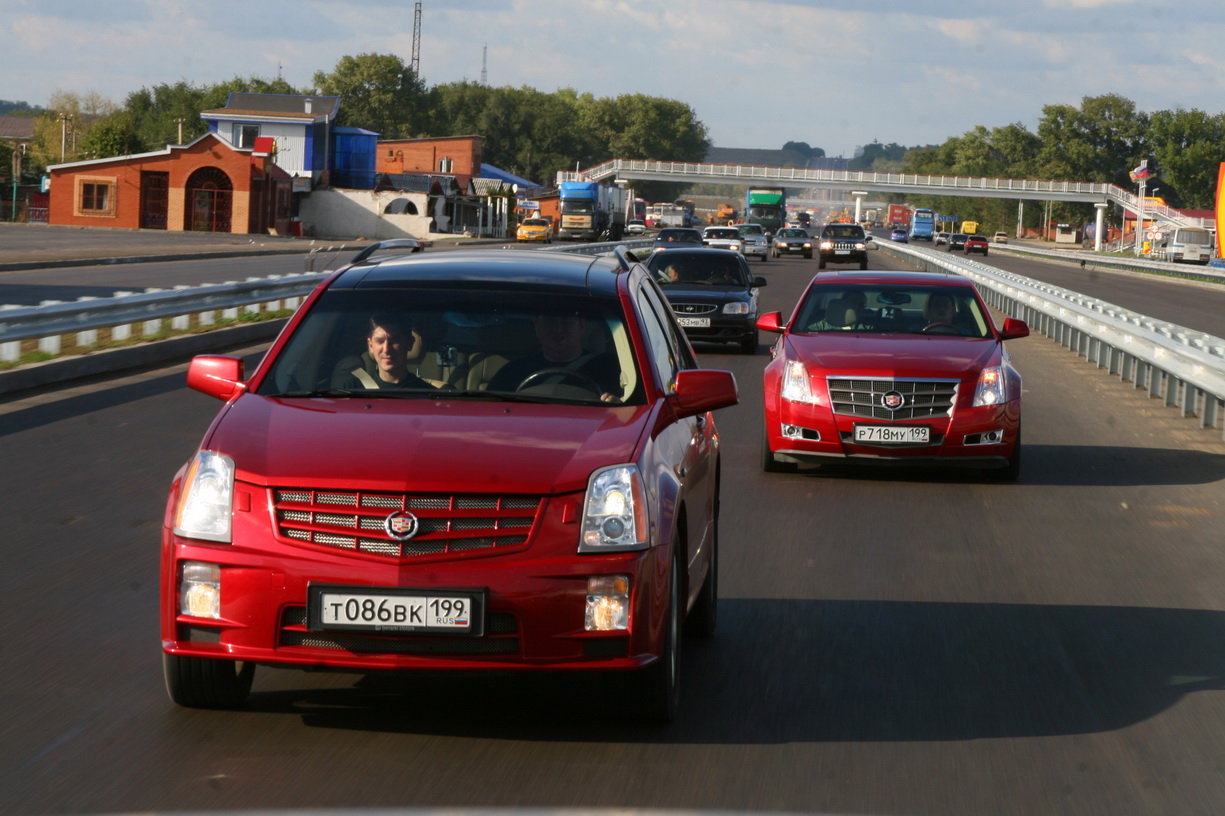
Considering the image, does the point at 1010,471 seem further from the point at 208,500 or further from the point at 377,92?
the point at 377,92

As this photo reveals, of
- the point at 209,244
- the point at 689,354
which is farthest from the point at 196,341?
the point at 209,244

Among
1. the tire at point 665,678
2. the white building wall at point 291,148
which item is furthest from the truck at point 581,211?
the tire at point 665,678

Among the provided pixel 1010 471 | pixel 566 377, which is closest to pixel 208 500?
pixel 566 377

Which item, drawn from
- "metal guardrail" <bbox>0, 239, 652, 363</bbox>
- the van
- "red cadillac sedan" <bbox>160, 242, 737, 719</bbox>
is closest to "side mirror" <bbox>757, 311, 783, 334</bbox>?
"metal guardrail" <bbox>0, 239, 652, 363</bbox>

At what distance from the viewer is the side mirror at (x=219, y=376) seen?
6035 mm

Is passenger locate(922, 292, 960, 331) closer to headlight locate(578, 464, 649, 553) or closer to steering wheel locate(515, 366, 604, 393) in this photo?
steering wheel locate(515, 366, 604, 393)

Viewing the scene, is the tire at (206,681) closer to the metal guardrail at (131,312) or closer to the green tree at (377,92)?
Result: the metal guardrail at (131,312)

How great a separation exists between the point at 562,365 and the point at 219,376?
1.23 meters

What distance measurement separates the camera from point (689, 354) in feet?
24.8

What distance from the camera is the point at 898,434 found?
1173 cm

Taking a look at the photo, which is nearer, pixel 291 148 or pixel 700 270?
pixel 700 270

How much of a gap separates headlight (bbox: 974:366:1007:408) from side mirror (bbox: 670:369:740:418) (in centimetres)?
581

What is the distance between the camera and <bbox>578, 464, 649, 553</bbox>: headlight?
505cm

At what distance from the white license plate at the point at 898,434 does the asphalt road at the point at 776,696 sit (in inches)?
45.0
